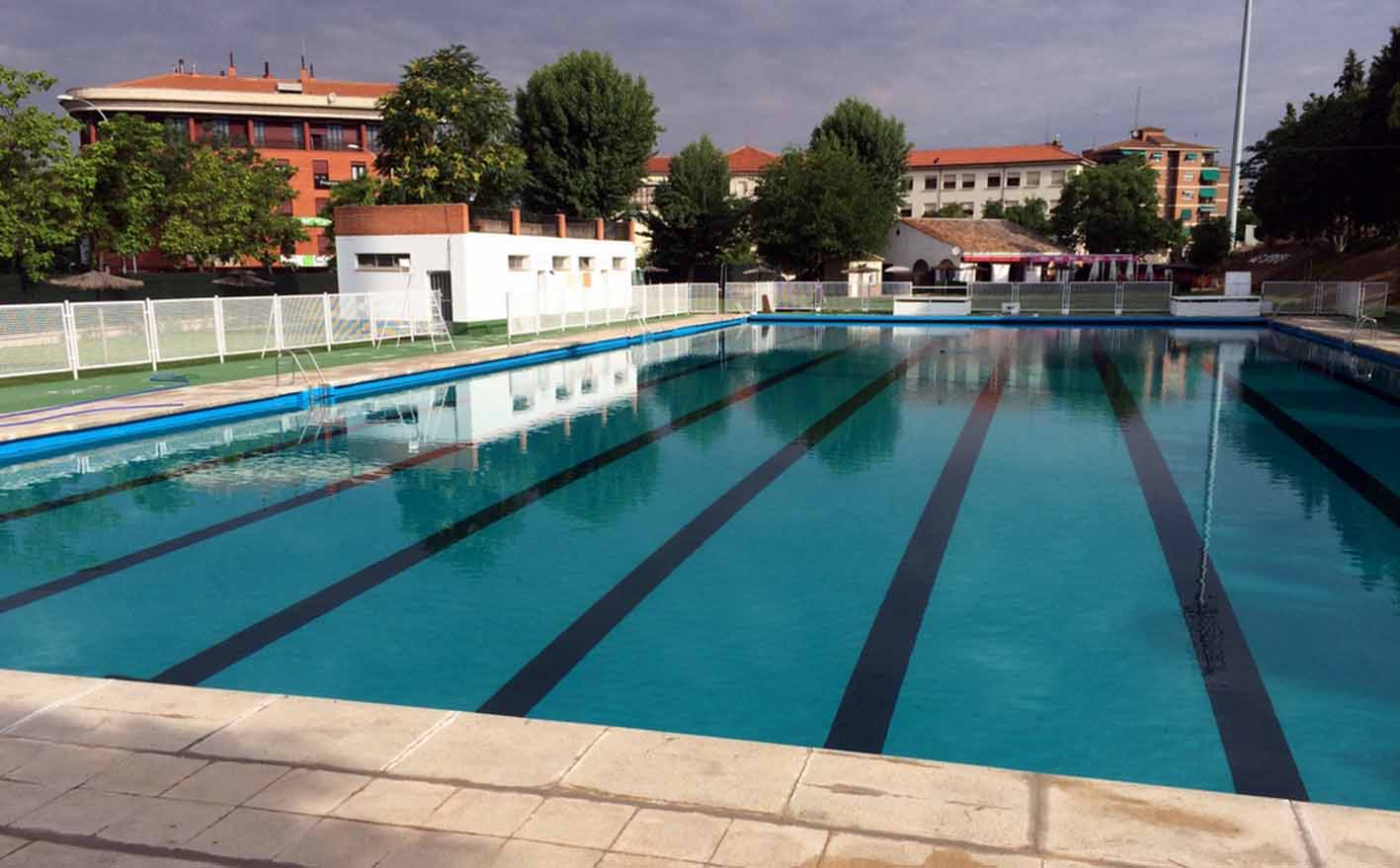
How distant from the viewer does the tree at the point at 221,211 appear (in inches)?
1527

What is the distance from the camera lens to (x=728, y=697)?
218 inches

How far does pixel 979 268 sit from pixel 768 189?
18.1 m

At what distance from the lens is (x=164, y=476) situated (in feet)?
37.1

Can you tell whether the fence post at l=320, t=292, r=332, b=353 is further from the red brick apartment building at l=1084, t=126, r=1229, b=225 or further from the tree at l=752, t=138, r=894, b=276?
the red brick apartment building at l=1084, t=126, r=1229, b=225

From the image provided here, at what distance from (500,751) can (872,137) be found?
192 ft

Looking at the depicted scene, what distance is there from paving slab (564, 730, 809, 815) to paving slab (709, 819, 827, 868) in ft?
0.46

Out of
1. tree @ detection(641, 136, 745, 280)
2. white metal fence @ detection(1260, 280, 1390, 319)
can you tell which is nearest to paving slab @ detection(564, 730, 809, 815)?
white metal fence @ detection(1260, 280, 1390, 319)

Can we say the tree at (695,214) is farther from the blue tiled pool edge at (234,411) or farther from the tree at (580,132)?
the blue tiled pool edge at (234,411)

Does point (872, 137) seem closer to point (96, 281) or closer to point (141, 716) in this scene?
point (96, 281)

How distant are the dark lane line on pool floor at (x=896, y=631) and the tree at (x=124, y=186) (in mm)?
34043

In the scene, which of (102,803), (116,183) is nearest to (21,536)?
(102,803)

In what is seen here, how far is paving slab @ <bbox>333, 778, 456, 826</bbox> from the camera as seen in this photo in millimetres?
3623

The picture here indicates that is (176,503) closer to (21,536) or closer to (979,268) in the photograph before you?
(21,536)

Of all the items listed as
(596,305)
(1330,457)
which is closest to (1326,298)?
(596,305)
